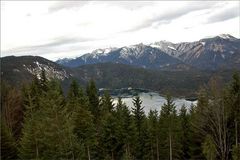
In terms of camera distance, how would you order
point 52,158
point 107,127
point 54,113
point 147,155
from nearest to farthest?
point 54,113, point 52,158, point 107,127, point 147,155

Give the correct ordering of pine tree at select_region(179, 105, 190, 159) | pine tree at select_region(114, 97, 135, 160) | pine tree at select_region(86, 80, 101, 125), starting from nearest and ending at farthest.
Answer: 1. pine tree at select_region(114, 97, 135, 160)
2. pine tree at select_region(179, 105, 190, 159)
3. pine tree at select_region(86, 80, 101, 125)

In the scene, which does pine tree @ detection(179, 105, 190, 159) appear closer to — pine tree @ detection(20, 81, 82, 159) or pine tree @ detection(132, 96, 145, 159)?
pine tree @ detection(132, 96, 145, 159)

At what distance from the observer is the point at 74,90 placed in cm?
6369

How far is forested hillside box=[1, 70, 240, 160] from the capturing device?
42188 millimetres

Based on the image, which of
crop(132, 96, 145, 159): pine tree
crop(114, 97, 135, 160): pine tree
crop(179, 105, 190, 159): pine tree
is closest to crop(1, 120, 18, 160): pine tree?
crop(114, 97, 135, 160): pine tree

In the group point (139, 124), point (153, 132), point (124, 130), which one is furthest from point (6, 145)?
→ point (153, 132)

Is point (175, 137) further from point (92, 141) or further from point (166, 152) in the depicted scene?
point (92, 141)

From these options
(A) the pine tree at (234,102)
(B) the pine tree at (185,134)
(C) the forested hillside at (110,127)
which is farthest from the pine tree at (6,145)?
(A) the pine tree at (234,102)

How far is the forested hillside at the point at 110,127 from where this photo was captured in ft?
138

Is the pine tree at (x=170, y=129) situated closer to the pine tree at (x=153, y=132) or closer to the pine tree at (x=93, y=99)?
the pine tree at (x=153, y=132)

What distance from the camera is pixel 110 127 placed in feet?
184

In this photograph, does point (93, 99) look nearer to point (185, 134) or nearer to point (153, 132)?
point (153, 132)

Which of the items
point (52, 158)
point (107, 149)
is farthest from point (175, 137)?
point (52, 158)

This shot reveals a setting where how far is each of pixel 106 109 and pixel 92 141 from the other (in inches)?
528
